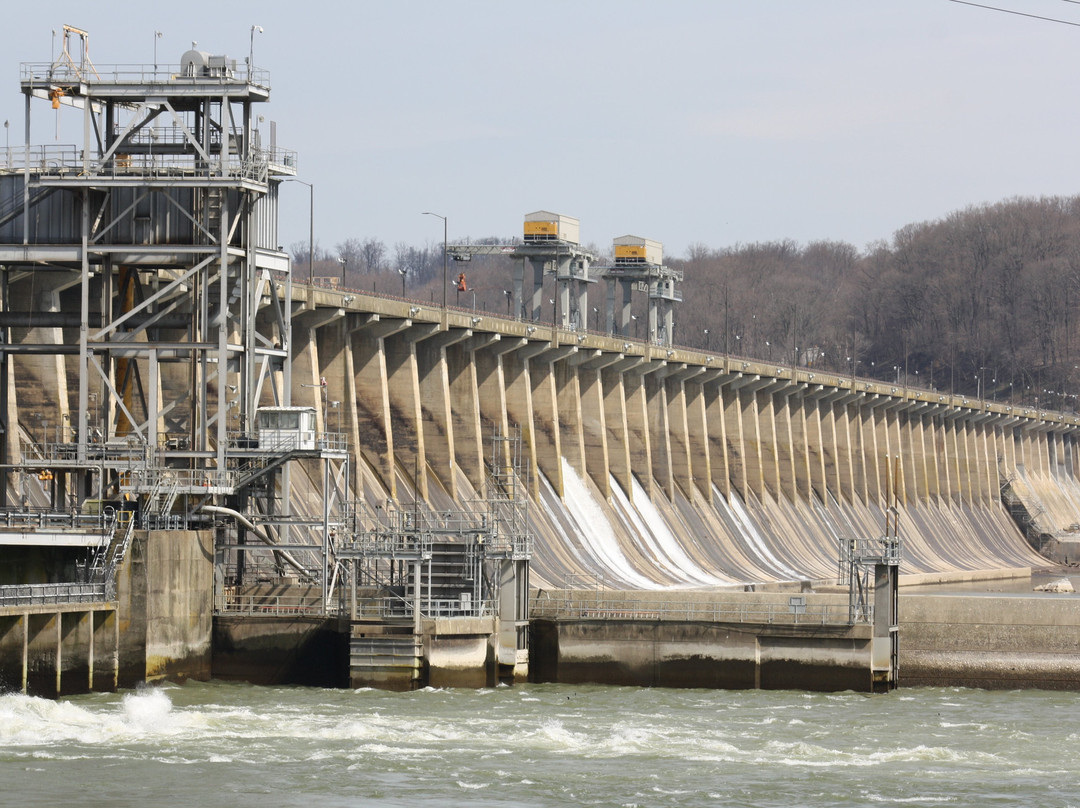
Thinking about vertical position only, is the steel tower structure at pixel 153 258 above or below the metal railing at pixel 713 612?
above

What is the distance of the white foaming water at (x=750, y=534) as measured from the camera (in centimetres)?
9981

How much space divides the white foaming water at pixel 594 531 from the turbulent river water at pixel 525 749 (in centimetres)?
3375

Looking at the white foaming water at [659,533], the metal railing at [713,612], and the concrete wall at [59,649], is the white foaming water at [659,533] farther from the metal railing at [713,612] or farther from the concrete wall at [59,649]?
the concrete wall at [59,649]

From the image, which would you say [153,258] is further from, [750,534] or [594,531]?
[750,534]

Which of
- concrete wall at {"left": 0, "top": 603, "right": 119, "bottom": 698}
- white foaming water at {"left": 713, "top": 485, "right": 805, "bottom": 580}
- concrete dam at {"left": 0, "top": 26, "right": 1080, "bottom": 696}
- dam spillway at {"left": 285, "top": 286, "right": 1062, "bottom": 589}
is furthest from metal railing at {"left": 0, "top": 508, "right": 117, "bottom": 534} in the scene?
white foaming water at {"left": 713, "top": 485, "right": 805, "bottom": 580}

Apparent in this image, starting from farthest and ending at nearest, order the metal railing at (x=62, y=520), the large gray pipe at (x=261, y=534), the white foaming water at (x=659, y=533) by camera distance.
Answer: the white foaming water at (x=659, y=533) → the large gray pipe at (x=261, y=534) → the metal railing at (x=62, y=520)

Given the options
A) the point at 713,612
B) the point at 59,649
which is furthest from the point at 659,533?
the point at 59,649

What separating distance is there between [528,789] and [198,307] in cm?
2382

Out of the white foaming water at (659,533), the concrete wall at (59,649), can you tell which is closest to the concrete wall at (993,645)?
the concrete wall at (59,649)

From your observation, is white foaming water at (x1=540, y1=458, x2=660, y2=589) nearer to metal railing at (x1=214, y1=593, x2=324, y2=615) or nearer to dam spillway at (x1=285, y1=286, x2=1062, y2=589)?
dam spillway at (x1=285, y1=286, x2=1062, y2=589)

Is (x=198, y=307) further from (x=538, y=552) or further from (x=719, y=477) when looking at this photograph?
(x=719, y=477)

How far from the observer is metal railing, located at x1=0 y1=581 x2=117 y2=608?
43.8 m

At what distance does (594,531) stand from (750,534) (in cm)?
1989

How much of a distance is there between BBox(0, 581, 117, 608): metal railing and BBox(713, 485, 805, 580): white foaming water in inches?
2225
